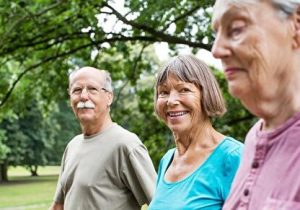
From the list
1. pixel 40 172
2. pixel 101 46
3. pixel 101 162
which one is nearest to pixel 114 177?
pixel 101 162

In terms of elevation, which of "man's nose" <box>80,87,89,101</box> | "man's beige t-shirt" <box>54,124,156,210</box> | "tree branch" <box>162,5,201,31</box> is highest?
"tree branch" <box>162,5,201,31</box>

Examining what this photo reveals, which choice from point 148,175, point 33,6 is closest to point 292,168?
point 148,175

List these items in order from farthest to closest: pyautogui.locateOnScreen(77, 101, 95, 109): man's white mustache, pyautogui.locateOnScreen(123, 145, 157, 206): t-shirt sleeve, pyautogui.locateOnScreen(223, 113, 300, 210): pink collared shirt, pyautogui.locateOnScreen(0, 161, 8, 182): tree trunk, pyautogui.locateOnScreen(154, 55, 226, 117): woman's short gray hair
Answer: pyautogui.locateOnScreen(0, 161, 8, 182): tree trunk
pyautogui.locateOnScreen(77, 101, 95, 109): man's white mustache
pyautogui.locateOnScreen(123, 145, 157, 206): t-shirt sleeve
pyautogui.locateOnScreen(154, 55, 226, 117): woman's short gray hair
pyautogui.locateOnScreen(223, 113, 300, 210): pink collared shirt

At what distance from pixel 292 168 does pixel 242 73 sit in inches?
7.8

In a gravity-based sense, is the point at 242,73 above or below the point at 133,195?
above

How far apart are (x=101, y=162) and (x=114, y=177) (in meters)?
0.11

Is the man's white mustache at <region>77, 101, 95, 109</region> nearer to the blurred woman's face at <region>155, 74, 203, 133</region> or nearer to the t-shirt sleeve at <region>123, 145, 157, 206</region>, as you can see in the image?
the t-shirt sleeve at <region>123, 145, 157, 206</region>

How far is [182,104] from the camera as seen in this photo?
2.60 m

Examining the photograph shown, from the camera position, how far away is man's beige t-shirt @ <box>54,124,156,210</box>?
326 centimetres

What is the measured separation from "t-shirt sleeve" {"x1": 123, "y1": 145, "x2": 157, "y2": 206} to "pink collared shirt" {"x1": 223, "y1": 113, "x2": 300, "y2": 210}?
1966 mm

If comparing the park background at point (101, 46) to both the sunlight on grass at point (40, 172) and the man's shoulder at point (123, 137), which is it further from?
the sunlight on grass at point (40, 172)

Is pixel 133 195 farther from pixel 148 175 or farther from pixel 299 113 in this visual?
pixel 299 113

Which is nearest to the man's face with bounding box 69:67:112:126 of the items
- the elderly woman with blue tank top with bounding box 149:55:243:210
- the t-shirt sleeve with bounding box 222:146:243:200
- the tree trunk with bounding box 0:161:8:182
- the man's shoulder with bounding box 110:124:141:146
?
the man's shoulder with bounding box 110:124:141:146

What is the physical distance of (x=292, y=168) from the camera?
112 centimetres
